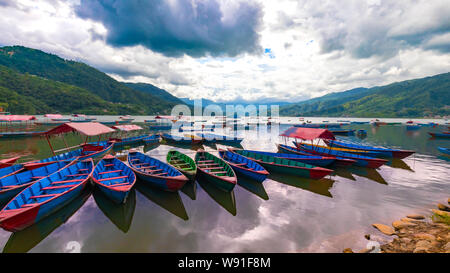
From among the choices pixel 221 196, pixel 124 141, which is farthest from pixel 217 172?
pixel 124 141

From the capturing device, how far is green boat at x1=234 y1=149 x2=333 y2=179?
58.8 ft

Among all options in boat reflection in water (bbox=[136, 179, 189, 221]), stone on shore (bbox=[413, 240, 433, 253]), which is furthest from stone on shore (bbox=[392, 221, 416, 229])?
boat reflection in water (bbox=[136, 179, 189, 221])

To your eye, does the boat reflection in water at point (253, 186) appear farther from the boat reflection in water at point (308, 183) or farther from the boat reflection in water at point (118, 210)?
the boat reflection in water at point (118, 210)

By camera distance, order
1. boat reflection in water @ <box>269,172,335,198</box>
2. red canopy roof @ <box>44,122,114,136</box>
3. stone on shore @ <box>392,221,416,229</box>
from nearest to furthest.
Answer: stone on shore @ <box>392,221,416,229</box>
boat reflection in water @ <box>269,172,335,198</box>
red canopy roof @ <box>44,122,114,136</box>

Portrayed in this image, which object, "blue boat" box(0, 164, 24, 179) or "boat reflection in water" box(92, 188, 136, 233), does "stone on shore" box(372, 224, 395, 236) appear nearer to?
"boat reflection in water" box(92, 188, 136, 233)

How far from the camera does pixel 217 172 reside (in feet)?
56.4

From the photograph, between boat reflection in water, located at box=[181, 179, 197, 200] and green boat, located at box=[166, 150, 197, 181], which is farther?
green boat, located at box=[166, 150, 197, 181]

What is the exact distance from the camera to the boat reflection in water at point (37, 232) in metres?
9.32

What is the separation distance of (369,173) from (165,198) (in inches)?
979

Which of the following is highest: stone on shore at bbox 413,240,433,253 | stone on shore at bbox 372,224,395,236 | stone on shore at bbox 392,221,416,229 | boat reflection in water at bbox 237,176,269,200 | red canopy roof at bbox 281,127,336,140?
red canopy roof at bbox 281,127,336,140

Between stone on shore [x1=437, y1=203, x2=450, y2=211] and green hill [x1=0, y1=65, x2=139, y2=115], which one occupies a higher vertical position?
green hill [x1=0, y1=65, x2=139, y2=115]

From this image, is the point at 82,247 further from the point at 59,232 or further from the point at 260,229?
the point at 260,229

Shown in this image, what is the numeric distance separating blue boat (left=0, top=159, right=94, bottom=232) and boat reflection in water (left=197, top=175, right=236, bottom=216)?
33.9ft
